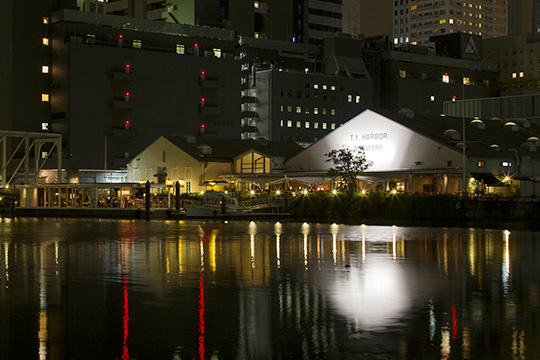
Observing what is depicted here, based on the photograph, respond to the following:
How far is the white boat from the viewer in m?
69.2

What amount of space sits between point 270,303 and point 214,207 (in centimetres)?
5181

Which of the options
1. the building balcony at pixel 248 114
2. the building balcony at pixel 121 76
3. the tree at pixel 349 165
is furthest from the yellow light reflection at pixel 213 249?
the building balcony at pixel 248 114

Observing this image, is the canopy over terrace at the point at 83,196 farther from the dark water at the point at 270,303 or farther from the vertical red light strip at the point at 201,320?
the vertical red light strip at the point at 201,320

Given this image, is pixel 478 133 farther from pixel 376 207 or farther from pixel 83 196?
pixel 83 196

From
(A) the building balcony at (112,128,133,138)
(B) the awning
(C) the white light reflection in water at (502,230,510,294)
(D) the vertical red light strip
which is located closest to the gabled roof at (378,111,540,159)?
(B) the awning

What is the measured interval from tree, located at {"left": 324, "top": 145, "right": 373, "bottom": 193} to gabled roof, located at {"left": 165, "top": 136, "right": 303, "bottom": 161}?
38.6ft

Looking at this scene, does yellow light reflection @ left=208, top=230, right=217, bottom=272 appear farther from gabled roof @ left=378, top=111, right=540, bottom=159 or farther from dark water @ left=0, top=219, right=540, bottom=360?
gabled roof @ left=378, top=111, right=540, bottom=159

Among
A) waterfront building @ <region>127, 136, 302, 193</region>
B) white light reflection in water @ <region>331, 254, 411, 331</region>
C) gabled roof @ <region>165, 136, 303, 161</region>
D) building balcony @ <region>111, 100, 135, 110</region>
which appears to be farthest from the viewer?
building balcony @ <region>111, 100, 135, 110</region>

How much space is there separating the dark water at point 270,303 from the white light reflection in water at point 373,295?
0.10ft

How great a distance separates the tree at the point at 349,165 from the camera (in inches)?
2965

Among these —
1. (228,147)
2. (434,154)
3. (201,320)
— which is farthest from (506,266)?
(228,147)

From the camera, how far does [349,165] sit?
76000mm

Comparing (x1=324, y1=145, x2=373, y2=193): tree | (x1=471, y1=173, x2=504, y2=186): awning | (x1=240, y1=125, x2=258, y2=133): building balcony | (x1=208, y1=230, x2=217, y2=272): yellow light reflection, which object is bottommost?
(x1=208, y1=230, x2=217, y2=272): yellow light reflection

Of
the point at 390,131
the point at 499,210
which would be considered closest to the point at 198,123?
the point at 390,131
